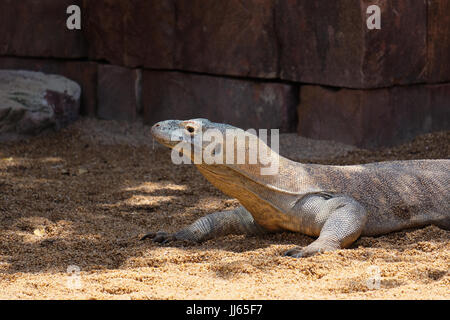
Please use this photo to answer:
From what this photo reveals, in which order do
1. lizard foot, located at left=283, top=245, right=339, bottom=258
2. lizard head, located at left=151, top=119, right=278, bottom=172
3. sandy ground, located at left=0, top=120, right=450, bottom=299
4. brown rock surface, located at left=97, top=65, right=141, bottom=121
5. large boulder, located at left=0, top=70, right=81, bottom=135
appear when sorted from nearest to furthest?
sandy ground, located at left=0, top=120, right=450, bottom=299
lizard foot, located at left=283, top=245, right=339, bottom=258
lizard head, located at left=151, top=119, right=278, bottom=172
large boulder, located at left=0, top=70, right=81, bottom=135
brown rock surface, located at left=97, top=65, right=141, bottom=121

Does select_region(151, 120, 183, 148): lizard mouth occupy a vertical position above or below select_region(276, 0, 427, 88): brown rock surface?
below

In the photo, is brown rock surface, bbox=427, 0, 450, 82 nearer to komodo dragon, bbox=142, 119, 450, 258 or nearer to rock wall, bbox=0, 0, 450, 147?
rock wall, bbox=0, 0, 450, 147

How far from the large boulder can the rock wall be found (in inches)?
18.6

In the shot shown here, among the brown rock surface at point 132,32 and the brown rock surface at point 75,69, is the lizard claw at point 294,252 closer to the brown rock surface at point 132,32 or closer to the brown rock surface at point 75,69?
the brown rock surface at point 132,32

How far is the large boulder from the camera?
8156 mm

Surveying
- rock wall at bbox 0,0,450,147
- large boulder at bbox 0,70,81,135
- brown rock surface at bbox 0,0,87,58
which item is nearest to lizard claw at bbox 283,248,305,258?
rock wall at bbox 0,0,450,147

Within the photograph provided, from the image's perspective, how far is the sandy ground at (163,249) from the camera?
130 inches

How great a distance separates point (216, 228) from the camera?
445cm

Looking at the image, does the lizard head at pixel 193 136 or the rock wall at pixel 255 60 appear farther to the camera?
the rock wall at pixel 255 60

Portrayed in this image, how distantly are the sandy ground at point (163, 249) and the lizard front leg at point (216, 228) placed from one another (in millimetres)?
66

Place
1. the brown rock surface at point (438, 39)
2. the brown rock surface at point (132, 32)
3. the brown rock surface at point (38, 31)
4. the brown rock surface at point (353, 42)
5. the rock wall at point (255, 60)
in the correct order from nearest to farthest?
the brown rock surface at point (353, 42), the rock wall at point (255, 60), the brown rock surface at point (438, 39), the brown rock surface at point (132, 32), the brown rock surface at point (38, 31)

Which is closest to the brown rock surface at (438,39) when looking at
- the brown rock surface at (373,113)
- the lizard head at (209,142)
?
the brown rock surface at (373,113)

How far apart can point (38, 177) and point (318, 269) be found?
372cm
